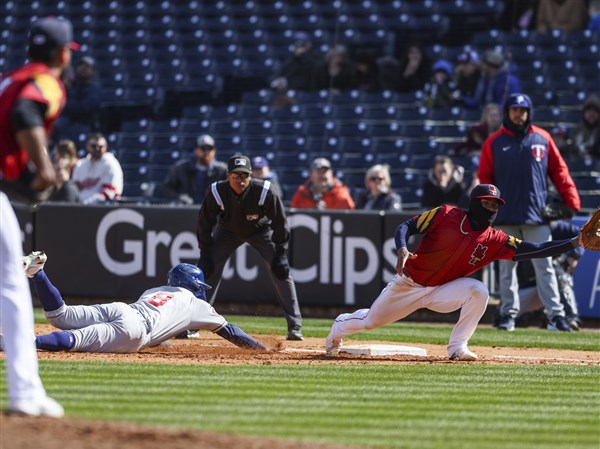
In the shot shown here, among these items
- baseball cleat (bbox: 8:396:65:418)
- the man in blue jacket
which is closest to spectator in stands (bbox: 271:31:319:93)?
the man in blue jacket

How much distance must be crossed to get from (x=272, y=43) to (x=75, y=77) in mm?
3516

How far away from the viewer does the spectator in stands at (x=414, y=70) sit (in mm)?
19469

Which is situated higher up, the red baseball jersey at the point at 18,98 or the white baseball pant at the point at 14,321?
the red baseball jersey at the point at 18,98

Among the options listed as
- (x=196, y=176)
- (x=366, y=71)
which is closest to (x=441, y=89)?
(x=366, y=71)

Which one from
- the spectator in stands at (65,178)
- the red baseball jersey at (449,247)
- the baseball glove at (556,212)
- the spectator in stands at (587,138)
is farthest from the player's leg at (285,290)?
the spectator in stands at (587,138)

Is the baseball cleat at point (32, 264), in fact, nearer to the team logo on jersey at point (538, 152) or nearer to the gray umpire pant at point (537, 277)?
the gray umpire pant at point (537, 277)

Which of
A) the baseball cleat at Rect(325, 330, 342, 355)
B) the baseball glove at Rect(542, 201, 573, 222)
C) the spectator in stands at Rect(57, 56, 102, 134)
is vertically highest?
the spectator in stands at Rect(57, 56, 102, 134)

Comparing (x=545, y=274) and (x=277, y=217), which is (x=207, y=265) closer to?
(x=277, y=217)

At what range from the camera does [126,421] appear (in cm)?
634

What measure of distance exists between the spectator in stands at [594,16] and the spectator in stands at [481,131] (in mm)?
3139

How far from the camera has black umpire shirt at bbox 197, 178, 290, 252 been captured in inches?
450

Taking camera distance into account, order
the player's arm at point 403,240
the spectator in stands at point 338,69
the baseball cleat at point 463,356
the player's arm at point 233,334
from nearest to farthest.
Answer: the player's arm at point 403,240
the player's arm at point 233,334
the baseball cleat at point 463,356
the spectator in stands at point 338,69

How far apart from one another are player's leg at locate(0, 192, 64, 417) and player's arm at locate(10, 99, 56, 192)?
293 millimetres

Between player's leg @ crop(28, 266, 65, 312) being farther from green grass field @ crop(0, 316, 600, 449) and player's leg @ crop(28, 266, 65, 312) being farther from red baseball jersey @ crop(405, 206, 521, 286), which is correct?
red baseball jersey @ crop(405, 206, 521, 286)
